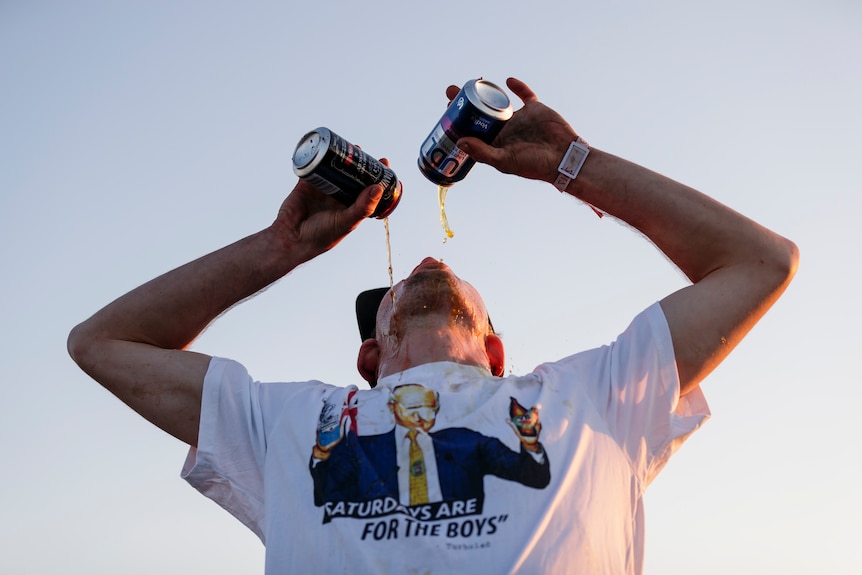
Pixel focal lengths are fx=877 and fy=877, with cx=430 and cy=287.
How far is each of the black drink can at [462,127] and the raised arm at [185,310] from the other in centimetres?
27

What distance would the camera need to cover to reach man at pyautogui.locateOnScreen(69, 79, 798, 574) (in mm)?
2545

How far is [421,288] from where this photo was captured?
3.53 m

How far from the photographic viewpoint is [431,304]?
347 cm

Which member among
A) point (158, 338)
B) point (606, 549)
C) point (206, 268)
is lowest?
point (606, 549)

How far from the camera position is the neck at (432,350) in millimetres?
3268

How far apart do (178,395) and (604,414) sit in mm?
1461

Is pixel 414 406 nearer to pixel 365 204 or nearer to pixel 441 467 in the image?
pixel 441 467

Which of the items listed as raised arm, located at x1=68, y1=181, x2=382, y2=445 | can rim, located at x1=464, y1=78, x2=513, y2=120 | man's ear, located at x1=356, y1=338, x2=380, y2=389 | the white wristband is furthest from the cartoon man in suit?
can rim, located at x1=464, y1=78, x2=513, y2=120

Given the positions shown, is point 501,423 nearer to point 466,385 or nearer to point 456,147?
point 466,385

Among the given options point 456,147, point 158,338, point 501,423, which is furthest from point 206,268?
point 501,423

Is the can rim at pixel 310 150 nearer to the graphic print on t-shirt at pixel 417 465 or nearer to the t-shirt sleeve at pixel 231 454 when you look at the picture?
the t-shirt sleeve at pixel 231 454

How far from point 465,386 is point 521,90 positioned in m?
1.27

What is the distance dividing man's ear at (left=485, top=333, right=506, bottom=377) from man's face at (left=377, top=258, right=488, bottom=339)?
0.07 meters

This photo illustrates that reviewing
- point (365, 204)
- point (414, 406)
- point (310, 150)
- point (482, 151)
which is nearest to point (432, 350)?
point (414, 406)
